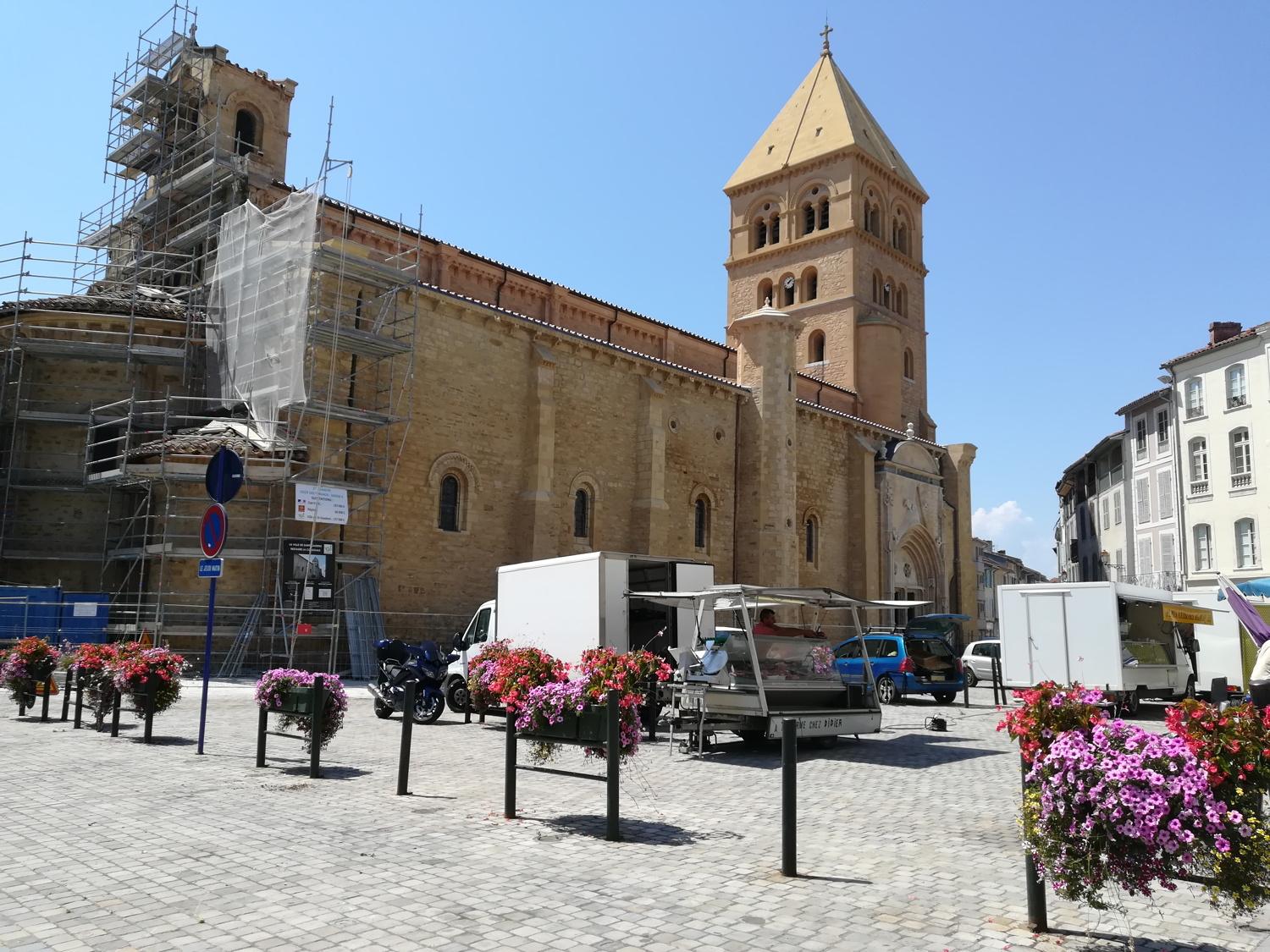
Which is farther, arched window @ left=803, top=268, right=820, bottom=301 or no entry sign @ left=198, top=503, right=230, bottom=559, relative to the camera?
arched window @ left=803, top=268, right=820, bottom=301

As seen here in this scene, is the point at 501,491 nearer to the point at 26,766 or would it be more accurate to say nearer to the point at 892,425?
the point at 26,766

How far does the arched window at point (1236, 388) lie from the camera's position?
3233cm

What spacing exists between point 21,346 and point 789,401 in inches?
867

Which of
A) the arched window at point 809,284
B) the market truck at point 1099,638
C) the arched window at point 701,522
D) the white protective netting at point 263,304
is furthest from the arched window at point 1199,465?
the white protective netting at point 263,304

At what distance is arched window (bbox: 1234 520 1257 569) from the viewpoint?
31594mm

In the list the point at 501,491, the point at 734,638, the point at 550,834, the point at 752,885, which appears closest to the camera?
the point at 752,885

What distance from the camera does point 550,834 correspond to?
6.68 m

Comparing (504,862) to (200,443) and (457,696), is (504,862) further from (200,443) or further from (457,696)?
(200,443)

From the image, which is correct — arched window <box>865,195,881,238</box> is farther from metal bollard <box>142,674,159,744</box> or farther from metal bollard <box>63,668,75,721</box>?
metal bollard <box>142,674,159,744</box>

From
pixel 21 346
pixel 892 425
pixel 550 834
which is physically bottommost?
pixel 550 834

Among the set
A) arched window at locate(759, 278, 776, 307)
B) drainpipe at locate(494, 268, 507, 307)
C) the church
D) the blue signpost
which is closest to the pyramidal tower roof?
arched window at locate(759, 278, 776, 307)

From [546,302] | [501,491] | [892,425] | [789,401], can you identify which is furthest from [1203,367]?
[501,491]

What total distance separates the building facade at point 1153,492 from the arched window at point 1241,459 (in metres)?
2.47

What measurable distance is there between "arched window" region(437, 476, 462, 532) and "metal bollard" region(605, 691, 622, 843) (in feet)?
54.4
